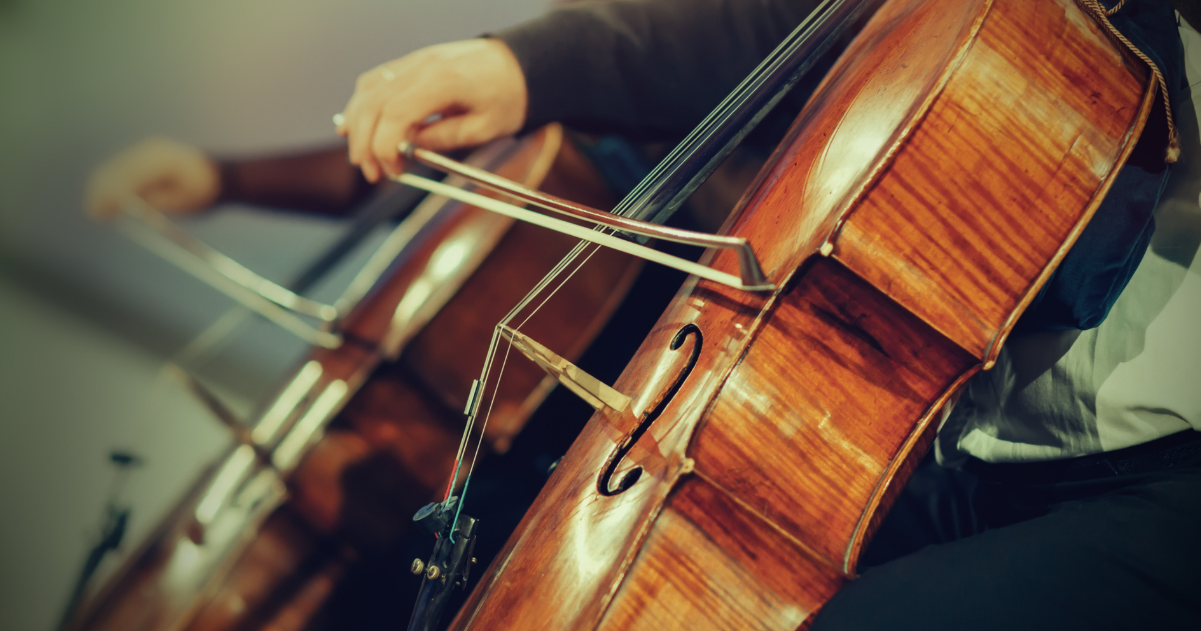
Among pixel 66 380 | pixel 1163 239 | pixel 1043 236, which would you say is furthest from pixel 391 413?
pixel 66 380

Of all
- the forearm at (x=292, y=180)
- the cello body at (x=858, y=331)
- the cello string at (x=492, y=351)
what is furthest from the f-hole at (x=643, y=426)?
the forearm at (x=292, y=180)

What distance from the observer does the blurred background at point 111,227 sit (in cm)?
128

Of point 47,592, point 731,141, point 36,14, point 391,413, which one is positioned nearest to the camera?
point 731,141

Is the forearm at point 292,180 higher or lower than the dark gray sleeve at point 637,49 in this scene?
lower

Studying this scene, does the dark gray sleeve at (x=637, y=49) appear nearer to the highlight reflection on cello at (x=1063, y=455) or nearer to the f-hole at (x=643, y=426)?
the highlight reflection on cello at (x=1063, y=455)

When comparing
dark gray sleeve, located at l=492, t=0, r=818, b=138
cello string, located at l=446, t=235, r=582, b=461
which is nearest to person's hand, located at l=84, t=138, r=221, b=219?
dark gray sleeve, located at l=492, t=0, r=818, b=138

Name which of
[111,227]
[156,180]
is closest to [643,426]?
[156,180]

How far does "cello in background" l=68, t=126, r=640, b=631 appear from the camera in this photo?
2.69 ft

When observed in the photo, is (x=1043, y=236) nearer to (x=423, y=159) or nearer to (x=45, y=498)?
(x=423, y=159)

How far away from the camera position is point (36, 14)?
4.02 ft

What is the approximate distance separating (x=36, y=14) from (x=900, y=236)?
1.89 meters

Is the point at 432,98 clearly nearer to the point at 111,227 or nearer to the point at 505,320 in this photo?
the point at 505,320

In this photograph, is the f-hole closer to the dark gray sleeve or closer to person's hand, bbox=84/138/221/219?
the dark gray sleeve

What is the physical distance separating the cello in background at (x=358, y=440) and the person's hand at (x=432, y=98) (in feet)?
0.59
